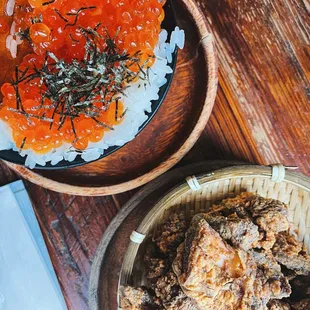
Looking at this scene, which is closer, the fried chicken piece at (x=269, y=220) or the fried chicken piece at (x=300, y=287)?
the fried chicken piece at (x=269, y=220)

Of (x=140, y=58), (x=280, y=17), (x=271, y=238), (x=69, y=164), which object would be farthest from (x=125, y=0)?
(x=271, y=238)

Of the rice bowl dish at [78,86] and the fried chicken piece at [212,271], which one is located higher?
the rice bowl dish at [78,86]

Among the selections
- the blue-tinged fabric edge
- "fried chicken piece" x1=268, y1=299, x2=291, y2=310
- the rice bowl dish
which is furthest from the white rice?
"fried chicken piece" x1=268, y1=299, x2=291, y2=310

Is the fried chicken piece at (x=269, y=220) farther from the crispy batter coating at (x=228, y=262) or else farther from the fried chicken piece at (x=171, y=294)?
the fried chicken piece at (x=171, y=294)

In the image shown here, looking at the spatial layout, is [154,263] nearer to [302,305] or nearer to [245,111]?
[302,305]

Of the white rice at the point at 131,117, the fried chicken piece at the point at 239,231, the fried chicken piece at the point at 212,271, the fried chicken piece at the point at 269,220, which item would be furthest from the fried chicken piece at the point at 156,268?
the white rice at the point at 131,117

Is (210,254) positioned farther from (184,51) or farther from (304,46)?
(304,46)

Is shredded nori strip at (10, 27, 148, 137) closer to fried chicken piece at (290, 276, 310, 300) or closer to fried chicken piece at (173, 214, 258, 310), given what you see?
fried chicken piece at (173, 214, 258, 310)
